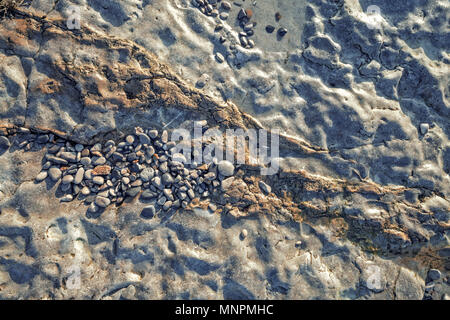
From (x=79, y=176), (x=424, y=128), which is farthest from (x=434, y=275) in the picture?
(x=79, y=176)

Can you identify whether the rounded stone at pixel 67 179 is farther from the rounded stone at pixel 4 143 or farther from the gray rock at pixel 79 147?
the rounded stone at pixel 4 143

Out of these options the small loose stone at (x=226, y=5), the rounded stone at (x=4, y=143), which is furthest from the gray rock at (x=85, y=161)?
the small loose stone at (x=226, y=5)

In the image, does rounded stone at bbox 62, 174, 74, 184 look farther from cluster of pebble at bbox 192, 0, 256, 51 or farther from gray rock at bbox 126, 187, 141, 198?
cluster of pebble at bbox 192, 0, 256, 51

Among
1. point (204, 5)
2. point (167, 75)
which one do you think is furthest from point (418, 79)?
point (167, 75)

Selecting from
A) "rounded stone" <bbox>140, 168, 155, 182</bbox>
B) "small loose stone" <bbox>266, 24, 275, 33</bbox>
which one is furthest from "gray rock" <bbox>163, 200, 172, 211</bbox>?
"small loose stone" <bbox>266, 24, 275, 33</bbox>

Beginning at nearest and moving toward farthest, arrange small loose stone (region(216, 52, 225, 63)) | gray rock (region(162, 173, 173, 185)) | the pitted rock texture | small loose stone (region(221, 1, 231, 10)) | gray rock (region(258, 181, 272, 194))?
the pitted rock texture
gray rock (region(162, 173, 173, 185))
gray rock (region(258, 181, 272, 194))
small loose stone (region(216, 52, 225, 63))
small loose stone (region(221, 1, 231, 10))
